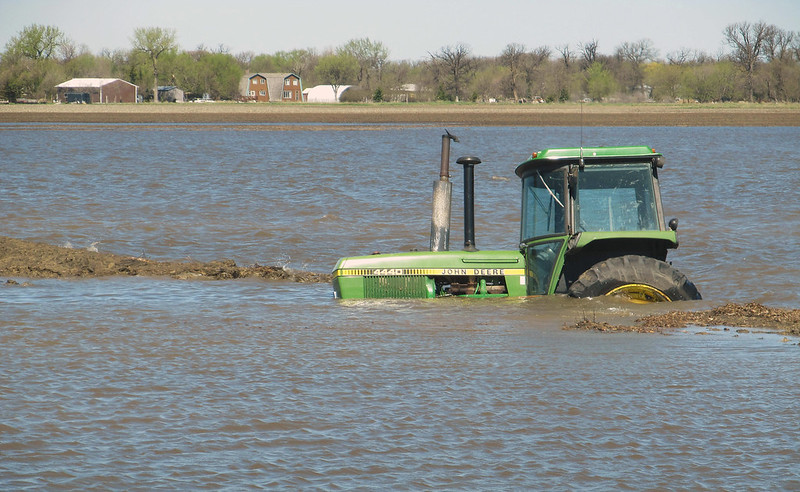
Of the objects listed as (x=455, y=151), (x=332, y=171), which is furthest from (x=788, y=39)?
(x=332, y=171)

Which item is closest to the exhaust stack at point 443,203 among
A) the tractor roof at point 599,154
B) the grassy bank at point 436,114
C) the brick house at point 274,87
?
the tractor roof at point 599,154

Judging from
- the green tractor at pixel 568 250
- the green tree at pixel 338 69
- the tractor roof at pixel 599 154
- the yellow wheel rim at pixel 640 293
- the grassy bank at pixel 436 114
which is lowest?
the yellow wheel rim at pixel 640 293

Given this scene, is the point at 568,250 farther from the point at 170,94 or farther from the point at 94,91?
the point at 170,94

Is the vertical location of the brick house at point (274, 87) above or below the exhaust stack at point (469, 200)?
above

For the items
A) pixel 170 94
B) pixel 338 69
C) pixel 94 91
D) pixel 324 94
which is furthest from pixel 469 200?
pixel 338 69

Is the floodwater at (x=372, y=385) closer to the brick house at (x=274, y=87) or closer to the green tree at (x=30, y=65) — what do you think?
the green tree at (x=30, y=65)

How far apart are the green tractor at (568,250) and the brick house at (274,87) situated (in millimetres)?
133271

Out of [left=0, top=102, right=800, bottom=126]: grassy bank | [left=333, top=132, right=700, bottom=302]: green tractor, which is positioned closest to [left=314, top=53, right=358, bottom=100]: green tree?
[left=0, top=102, right=800, bottom=126]: grassy bank

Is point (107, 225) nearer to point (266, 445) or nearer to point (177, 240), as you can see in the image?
point (177, 240)

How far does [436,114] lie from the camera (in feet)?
281

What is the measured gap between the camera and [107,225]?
1792 cm

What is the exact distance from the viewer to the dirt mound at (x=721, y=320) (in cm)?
856

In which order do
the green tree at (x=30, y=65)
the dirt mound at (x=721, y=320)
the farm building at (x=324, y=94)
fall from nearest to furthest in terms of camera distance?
1. the dirt mound at (x=721, y=320)
2. the green tree at (x=30, y=65)
3. the farm building at (x=324, y=94)

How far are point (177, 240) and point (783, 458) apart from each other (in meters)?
12.6
